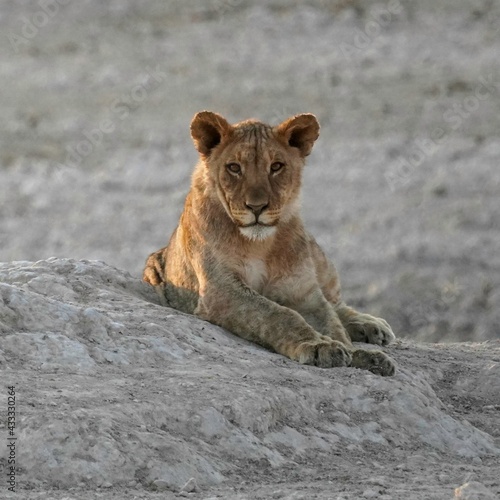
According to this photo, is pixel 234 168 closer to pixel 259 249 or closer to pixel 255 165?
pixel 255 165

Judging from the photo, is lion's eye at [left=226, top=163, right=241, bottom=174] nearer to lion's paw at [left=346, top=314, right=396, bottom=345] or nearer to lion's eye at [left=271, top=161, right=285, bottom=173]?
lion's eye at [left=271, top=161, right=285, bottom=173]

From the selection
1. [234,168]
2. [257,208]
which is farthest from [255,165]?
[257,208]

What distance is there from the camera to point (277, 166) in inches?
305

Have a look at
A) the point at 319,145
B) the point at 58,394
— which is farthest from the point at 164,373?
the point at 319,145

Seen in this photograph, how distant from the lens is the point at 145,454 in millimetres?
5785

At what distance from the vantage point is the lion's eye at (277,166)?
7.73 metres

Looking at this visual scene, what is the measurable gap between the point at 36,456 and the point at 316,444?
54.4 inches

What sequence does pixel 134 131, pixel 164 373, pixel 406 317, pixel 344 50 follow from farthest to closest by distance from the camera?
1. pixel 344 50
2. pixel 134 131
3. pixel 406 317
4. pixel 164 373

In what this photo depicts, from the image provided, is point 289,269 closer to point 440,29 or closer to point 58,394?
point 58,394

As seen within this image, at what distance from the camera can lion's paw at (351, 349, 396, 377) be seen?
7.34 metres

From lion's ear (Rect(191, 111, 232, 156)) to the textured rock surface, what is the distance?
943 mm

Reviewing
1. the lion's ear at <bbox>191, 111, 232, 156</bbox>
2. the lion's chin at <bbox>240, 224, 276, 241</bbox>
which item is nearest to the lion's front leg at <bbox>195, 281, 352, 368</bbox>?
the lion's chin at <bbox>240, 224, 276, 241</bbox>

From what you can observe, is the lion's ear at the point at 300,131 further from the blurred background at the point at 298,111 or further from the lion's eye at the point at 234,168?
the blurred background at the point at 298,111

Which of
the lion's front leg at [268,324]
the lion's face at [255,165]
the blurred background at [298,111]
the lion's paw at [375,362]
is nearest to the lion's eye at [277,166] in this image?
the lion's face at [255,165]
